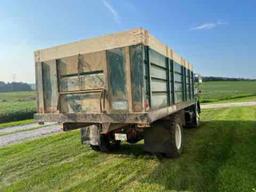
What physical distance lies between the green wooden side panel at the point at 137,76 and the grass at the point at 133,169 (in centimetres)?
145

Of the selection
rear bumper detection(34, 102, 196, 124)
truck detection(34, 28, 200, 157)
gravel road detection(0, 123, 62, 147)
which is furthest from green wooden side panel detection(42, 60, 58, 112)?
gravel road detection(0, 123, 62, 147)

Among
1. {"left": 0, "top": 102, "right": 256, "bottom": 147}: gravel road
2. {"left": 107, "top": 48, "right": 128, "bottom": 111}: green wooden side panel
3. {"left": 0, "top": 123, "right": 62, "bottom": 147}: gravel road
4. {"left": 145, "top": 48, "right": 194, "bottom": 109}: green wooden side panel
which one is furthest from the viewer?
{"left": 0, "top": 102, "right": 256, "bottom": 147}: gravel road

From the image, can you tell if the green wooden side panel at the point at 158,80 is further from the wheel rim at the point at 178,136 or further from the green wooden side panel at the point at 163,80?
the wheel rim at the point at 178,136

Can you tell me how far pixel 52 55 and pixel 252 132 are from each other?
7.32m

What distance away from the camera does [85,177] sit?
501cm

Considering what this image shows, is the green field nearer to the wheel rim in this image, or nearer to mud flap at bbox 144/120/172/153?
the wheel rim

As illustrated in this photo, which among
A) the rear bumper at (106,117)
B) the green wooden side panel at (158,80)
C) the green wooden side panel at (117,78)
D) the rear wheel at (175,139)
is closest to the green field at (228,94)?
the rear wheel at (175,139)

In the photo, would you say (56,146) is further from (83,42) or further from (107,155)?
(83,42)

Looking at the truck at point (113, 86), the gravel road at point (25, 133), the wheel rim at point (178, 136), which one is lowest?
the gravel road at point (25, 133)

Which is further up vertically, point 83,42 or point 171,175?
point 83,42

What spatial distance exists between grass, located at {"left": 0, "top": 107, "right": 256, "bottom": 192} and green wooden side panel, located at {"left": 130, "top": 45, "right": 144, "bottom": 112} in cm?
145

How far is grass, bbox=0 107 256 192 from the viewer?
4441mm

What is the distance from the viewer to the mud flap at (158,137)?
18.4 feet

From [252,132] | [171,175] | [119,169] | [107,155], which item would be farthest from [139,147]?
[252,132]
